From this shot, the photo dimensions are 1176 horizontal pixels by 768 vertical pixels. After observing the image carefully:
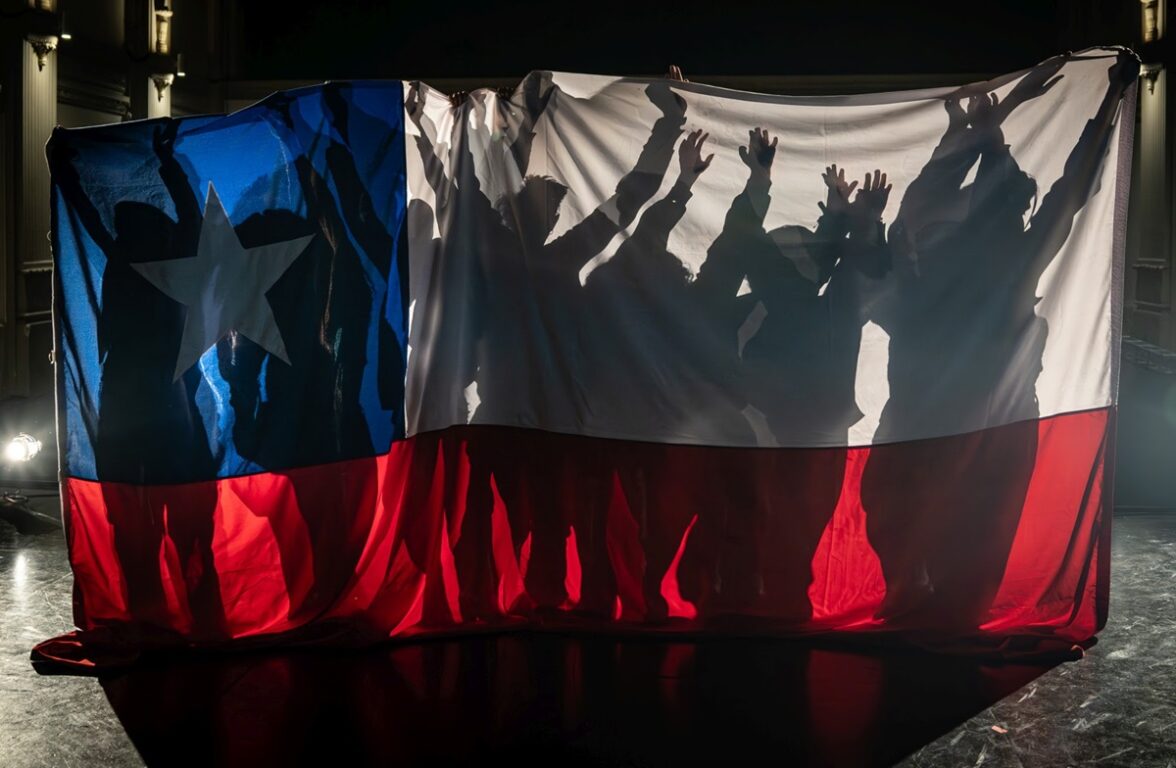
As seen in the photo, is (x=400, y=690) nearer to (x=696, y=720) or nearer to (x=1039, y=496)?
(x=696, y=720)

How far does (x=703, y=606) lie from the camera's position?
136 inches

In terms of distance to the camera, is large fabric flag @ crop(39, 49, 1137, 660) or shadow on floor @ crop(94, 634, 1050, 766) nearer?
shadow on floor @ crop(94, 634, 1050, 766)

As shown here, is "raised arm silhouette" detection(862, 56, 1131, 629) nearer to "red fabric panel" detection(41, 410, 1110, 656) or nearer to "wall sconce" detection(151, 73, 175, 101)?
"red fabric panel" detection(41, 410, 1110, 656)

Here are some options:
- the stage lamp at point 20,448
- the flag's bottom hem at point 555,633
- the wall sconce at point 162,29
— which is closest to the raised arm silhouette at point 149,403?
the flag's bottom hem at point 555,633

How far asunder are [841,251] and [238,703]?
7.08 feet

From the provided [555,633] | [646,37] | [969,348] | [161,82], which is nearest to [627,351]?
[555,633]

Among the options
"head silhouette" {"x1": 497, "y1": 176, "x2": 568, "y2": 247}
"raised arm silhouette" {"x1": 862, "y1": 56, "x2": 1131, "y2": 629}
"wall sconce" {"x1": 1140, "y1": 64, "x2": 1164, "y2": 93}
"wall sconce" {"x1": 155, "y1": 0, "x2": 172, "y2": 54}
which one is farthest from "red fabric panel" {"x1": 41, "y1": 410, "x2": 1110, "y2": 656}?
"wall sconce" {"x1": 155, "y1": 0, "x2": 172, "y2": 54}

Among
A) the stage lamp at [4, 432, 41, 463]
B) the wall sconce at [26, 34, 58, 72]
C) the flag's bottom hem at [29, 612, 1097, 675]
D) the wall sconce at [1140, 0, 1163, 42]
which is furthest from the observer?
the wall sconce at [1140, 0, 1163, 42]

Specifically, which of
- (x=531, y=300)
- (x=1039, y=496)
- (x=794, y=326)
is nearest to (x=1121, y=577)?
(x=1039, y=496)

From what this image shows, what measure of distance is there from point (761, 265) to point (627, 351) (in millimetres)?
489

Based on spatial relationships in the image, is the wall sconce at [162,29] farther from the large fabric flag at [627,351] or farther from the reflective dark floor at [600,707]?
the reflective dark floor at [600,707]

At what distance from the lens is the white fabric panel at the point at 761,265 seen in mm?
3465

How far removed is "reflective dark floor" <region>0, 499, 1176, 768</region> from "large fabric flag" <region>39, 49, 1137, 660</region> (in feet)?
0.68

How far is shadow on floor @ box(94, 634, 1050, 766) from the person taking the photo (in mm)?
2686
